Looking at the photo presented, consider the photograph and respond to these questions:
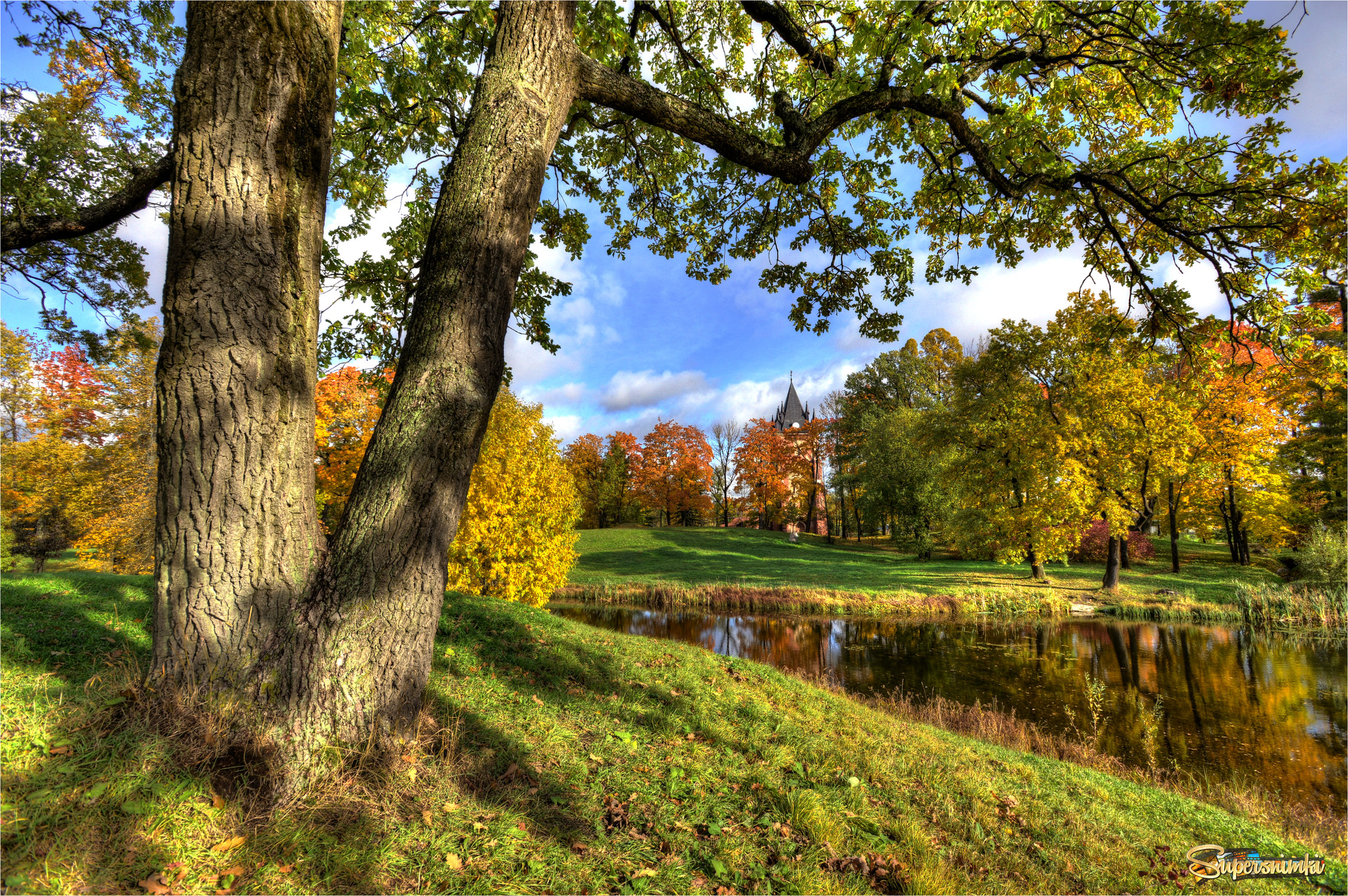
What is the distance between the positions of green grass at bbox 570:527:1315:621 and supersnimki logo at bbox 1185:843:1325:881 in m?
14.7

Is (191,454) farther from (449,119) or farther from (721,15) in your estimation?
(721,15)

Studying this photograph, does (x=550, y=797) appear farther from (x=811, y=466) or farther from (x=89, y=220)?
(x=811, y=466)

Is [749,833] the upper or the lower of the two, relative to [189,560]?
lower

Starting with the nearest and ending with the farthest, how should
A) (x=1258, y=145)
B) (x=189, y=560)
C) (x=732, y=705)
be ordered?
(x=189, y=560) < (x=1258, y=145) < (x=732, y=705)

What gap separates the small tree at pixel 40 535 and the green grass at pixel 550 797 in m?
17.1

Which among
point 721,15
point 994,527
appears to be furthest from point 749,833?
point 994,527

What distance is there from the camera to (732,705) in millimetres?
5617

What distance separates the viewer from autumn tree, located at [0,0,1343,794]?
259 cm

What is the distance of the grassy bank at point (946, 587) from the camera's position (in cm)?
1612

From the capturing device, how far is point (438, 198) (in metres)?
4.12

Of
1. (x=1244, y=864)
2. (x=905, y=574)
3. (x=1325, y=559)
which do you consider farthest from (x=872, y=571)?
(x=1244, y=864)

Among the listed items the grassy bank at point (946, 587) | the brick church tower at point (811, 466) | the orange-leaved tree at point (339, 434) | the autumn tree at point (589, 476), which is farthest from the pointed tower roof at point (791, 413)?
the orange-leaved tree at point (339, 434)

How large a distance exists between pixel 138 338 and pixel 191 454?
18.8ft

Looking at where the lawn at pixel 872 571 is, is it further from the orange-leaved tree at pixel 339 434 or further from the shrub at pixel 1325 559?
the orange-leaved tree at pixel 339 434
